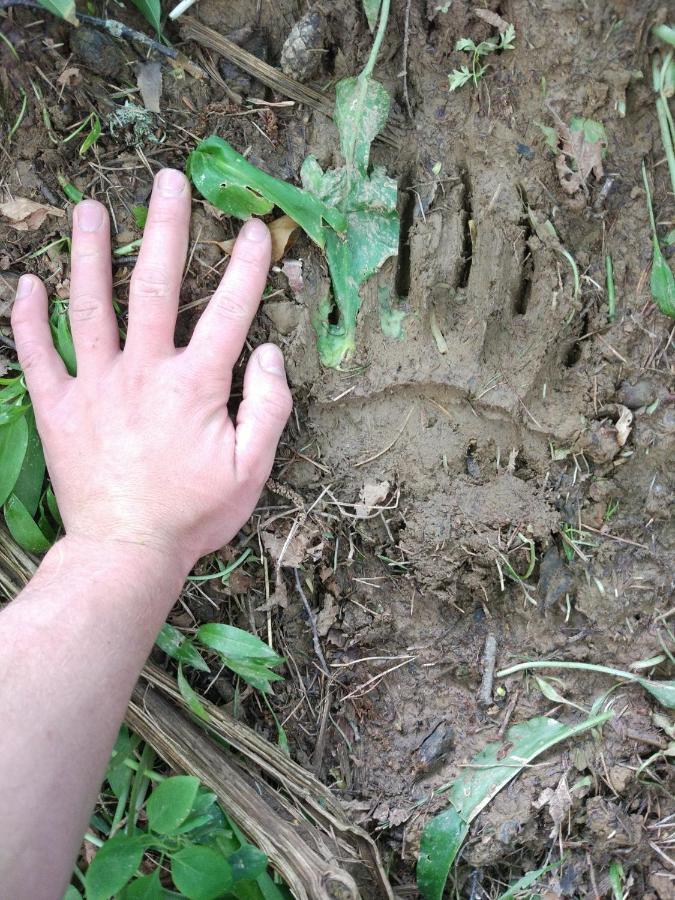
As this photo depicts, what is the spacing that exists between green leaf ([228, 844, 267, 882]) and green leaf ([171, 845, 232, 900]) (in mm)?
80

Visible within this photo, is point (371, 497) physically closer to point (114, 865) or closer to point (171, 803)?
point (171, 803)

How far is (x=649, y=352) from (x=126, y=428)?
4.46 ft

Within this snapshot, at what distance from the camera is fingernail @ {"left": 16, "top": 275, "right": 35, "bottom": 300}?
189 centimetres

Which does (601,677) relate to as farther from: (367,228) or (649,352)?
(367,228)

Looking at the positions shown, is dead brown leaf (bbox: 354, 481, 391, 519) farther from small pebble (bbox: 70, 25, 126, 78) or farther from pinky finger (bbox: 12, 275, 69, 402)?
small pebble (bbox: 70, 25, 126, 78)

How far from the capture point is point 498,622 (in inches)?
80.7

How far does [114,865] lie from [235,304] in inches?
54.4

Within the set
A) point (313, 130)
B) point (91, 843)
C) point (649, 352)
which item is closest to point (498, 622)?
point (649, 352)

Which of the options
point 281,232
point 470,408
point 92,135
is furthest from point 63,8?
point 470,408

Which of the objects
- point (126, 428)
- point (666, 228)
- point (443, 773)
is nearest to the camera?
point (126, 428)

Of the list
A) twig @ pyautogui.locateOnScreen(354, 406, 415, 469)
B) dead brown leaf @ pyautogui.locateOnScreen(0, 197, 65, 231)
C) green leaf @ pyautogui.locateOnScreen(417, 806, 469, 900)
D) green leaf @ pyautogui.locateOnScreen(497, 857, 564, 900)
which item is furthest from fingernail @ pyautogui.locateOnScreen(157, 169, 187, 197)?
green leaf @ pyautogui.locateOnScreen(497, 857, 564, 900)

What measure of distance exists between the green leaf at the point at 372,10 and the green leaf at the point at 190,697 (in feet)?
5.77

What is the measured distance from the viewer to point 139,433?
5.79ft

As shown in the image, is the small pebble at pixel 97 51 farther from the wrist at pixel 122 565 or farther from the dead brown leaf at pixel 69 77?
the wrist at pixel 122 565
